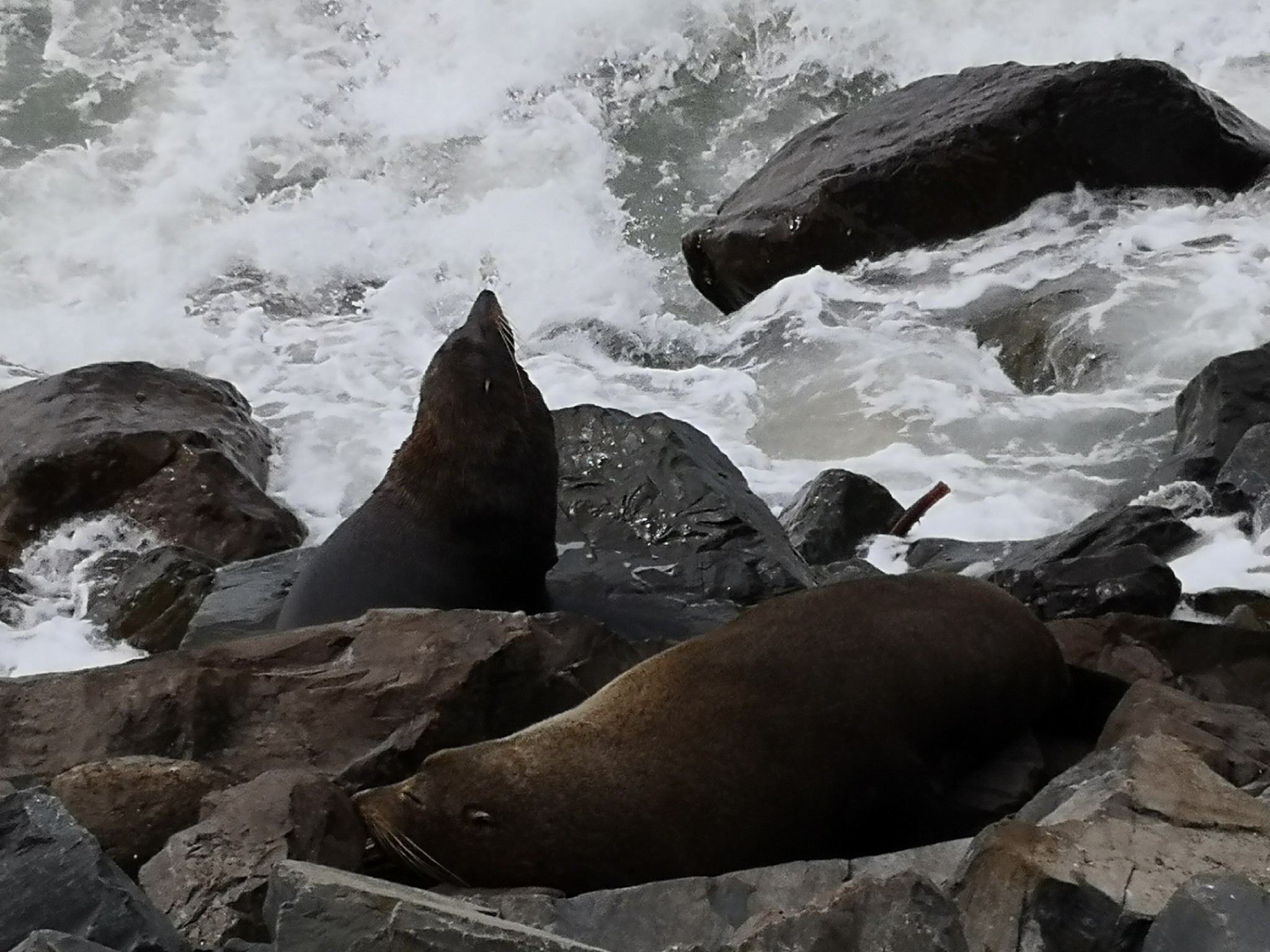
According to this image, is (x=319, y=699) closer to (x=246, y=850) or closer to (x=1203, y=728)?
(x=246, y=850)

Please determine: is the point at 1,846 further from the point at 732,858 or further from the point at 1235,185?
the point at 1235,185

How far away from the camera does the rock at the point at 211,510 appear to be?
7941 millimetres

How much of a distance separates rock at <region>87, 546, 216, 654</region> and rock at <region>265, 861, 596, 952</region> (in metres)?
4.12

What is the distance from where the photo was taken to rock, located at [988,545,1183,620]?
17.9 ft

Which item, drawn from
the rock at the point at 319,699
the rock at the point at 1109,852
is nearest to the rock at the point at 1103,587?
the rock at the point at 319,699

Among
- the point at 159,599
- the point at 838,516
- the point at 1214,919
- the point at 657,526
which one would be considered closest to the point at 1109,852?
the point at 1214,919

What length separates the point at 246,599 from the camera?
19.8 ft

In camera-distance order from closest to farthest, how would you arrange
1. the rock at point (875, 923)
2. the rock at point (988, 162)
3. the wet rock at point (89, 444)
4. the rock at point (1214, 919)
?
the rock at point (1214, 919)
the rock at point (875, 923)
the wet rock at point (89, 444)
the rock at point (988, 162)

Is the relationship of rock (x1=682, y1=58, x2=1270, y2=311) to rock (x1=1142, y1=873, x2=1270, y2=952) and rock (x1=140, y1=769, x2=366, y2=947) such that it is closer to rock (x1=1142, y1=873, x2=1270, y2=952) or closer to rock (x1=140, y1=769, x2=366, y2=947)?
rock (x1=140, y1=769, x2=366, y2=947)

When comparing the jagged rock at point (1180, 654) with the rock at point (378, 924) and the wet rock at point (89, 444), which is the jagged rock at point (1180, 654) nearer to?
the rock at point (378, 924)

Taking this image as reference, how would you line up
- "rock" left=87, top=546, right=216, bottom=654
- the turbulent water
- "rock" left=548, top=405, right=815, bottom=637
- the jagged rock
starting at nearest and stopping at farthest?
the jagged rock → "rock" left=548, top=405, right=815, bottom=637 → "rock" left=87, top=546, right=216, bottom=654 → the turbulent water

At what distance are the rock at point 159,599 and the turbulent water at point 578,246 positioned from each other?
0.25 meters

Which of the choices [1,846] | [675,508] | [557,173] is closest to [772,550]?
[675,508]

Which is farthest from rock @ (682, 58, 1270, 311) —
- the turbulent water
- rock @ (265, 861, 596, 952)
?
rock @ (265, 861, 596, 952)
